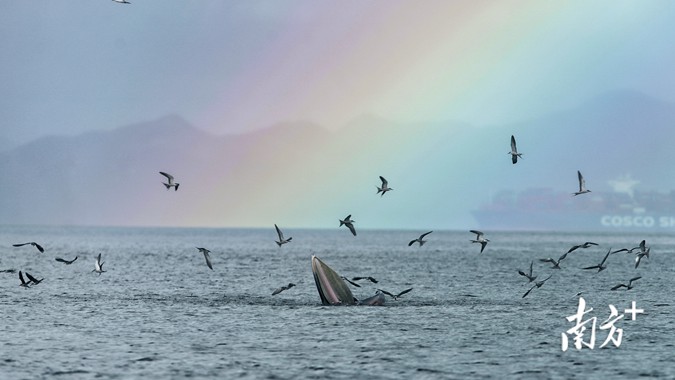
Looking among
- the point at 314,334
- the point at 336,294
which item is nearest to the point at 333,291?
the point at 336,294

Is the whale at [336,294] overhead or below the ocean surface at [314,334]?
overhead

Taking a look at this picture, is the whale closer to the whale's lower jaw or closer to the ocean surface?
the whale's lower jaw

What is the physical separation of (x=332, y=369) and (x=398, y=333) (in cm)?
1048

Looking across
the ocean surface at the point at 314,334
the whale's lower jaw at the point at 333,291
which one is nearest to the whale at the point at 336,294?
the whale's lower jaw at the point at 333,291

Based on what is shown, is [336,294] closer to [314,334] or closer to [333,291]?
[333,291]

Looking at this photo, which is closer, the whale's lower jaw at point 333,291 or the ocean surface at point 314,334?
the ocean surface at point 314,334

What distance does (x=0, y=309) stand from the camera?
57.8m

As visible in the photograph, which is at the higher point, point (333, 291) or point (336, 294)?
point (333, 291)

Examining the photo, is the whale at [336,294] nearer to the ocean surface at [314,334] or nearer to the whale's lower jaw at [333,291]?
the whale's lower jaw at [333,291]

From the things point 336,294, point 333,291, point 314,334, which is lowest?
point 314,334

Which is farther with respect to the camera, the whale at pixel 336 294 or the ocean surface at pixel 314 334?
the whale at pixel 336 294

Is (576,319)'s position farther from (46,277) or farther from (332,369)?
(46,277)

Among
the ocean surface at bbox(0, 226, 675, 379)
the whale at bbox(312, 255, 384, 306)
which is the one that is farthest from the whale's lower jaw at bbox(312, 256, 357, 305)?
the ocean surface at bbox(0, 226, 675, 379)

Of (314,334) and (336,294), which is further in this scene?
(336,294)
